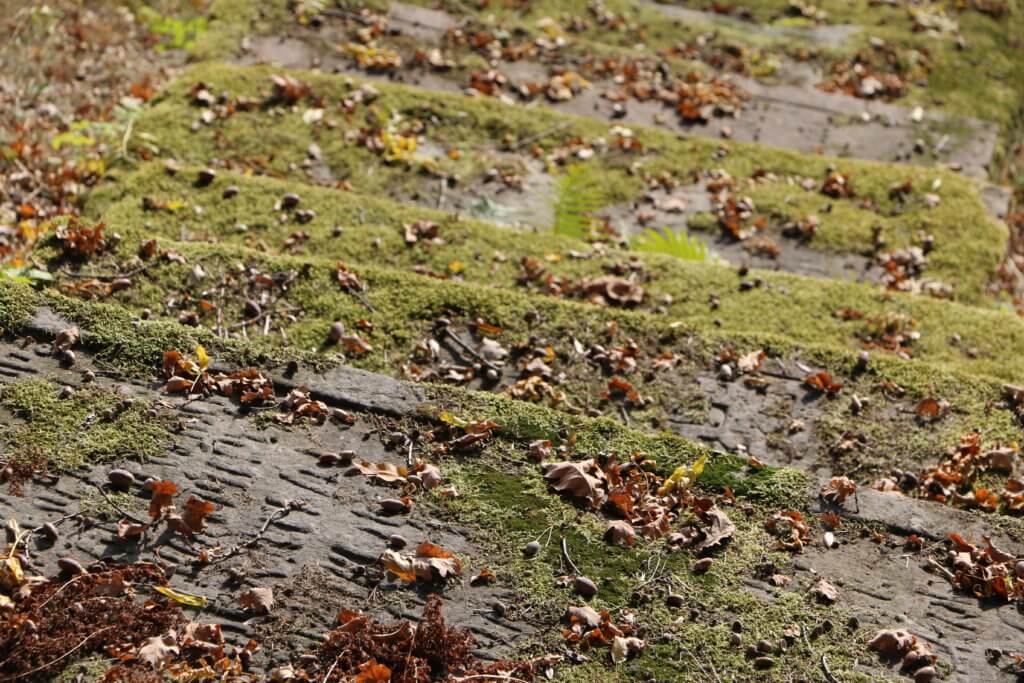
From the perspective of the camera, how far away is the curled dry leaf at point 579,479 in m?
4.16

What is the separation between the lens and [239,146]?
6.70 metres

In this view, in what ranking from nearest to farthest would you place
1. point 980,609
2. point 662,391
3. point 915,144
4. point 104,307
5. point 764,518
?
1. point 980,609
2. point 764,518
3. point 104,307
4. point 662,391
5. point 915,144

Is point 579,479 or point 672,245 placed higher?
point 672,245

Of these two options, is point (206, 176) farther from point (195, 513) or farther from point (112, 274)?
point (195, 513)

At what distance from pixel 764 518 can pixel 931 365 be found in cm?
156

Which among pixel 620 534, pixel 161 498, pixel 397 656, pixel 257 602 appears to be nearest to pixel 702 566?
pixel 620 534

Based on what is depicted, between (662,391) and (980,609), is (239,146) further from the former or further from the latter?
(980,609)

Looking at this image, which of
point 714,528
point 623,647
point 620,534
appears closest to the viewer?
point 623,647

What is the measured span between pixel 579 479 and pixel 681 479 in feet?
1.52

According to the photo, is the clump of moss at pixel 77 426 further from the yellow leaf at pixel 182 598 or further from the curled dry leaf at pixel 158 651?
the curled dry leaf at pixel 158 651

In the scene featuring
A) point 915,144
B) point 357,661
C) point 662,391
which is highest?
point 915,144

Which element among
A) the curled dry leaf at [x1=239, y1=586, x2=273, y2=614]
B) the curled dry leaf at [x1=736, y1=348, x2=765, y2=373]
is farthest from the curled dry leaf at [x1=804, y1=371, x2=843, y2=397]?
the curled dry leaf at [x1=239, y1=586, x2=273, y2=614]

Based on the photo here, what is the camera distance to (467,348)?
5023 millimetres

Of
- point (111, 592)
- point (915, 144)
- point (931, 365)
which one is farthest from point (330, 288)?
point (915, 144)
